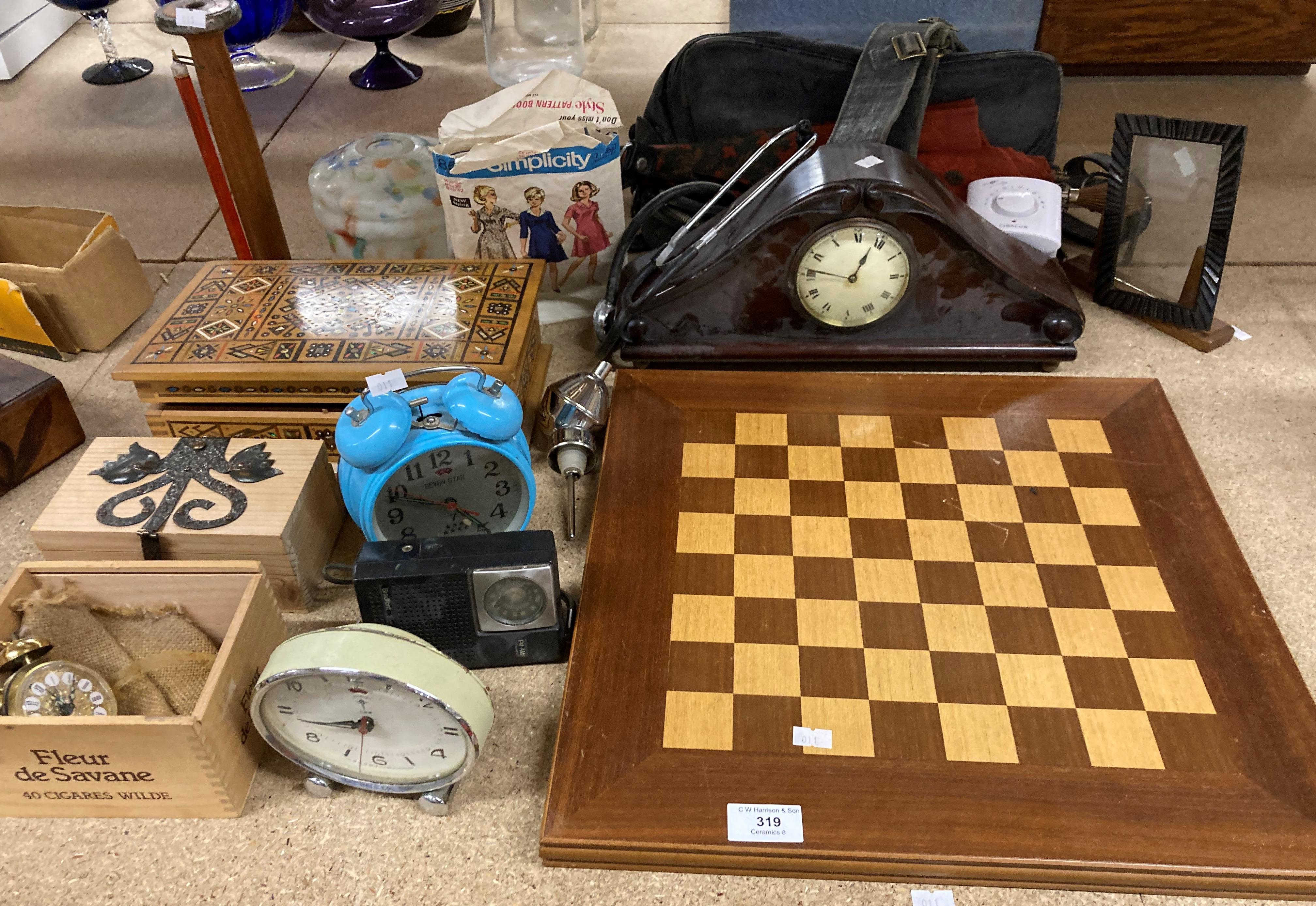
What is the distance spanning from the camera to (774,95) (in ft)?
7.32

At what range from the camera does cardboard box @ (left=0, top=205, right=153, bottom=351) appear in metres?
1.96

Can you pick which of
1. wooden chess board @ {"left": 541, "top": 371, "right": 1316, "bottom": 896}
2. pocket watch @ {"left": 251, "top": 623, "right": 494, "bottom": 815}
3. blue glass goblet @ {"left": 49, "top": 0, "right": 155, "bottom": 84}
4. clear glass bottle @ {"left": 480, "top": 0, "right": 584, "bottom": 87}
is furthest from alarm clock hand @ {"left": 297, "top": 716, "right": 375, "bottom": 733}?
blue glass goblet @ {"left": 49, "top": 0, "right": 155, "bottom": 84}

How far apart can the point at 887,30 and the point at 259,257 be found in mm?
1346

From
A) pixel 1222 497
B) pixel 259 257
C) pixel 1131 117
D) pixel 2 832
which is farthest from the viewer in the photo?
pixel 259 257

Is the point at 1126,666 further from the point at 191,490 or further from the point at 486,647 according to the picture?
the point at 191,490

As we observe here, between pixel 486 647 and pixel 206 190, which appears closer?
pixel 486 647

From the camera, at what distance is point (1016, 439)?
1.64 metres

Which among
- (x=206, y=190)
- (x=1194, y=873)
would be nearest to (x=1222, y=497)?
(x=1194, y=873)

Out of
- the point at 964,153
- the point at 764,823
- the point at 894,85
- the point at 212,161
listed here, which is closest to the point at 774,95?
the point at 894,85

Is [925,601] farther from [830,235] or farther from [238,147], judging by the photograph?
[238,147]

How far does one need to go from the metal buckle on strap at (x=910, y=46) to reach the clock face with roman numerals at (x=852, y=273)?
19.6 inches

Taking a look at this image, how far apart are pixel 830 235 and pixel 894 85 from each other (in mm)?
519

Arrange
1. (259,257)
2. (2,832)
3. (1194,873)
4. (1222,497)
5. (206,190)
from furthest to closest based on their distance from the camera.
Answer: (206,190) < (259,257) < (1222,497) < (2,832) < (1194,873)

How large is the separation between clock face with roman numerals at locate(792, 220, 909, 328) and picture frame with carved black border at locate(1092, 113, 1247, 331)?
513 mm
